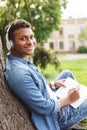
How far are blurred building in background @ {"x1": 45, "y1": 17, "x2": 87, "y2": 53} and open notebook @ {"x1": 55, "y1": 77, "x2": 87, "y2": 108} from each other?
51.5 m

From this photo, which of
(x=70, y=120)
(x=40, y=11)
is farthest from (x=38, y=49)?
(x=70, y=120)

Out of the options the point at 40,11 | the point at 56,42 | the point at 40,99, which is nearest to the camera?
the point at 40,99

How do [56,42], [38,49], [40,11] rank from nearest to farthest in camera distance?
[38,49] < [40,11] < [56,42]

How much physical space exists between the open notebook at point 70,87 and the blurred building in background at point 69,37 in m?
51.5

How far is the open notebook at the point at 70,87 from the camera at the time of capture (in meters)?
3.59

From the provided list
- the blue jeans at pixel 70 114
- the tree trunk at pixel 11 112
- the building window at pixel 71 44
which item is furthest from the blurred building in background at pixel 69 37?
the tree trunk at pixel 11 112

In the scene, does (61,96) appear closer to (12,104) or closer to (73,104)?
(73,104)

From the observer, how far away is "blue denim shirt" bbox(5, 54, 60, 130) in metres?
3.25

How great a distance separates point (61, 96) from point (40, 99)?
457 millimetres

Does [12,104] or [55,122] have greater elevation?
[12,104]

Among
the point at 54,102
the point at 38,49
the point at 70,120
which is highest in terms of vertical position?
the point at 54,102

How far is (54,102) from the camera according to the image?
3.36m

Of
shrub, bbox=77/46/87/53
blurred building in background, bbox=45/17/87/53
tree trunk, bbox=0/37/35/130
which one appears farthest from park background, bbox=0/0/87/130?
blurred building in background, bbox=45/17/87/53

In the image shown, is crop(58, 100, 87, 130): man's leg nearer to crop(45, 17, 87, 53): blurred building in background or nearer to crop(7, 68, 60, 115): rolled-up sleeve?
crop(7, 68, 60, 115): rolled-up sleeve
